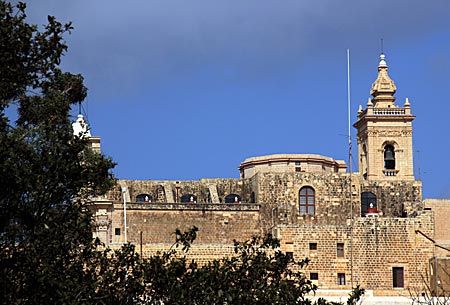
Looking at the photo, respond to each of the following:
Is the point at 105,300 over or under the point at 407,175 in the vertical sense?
under

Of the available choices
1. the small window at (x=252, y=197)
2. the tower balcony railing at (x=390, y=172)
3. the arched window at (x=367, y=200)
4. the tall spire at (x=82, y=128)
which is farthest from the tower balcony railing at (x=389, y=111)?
the tall spire at (x=82, y=128)

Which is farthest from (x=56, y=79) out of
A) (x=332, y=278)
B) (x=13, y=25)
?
(x=332, y=278)

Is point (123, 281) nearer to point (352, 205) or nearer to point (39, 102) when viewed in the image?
point (39, 102)

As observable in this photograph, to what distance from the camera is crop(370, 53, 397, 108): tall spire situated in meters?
61.0

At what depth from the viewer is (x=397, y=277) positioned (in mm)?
51062

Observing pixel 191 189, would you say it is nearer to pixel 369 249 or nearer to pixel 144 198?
pixel 144 198

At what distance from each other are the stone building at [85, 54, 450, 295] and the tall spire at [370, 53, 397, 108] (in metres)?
2.93

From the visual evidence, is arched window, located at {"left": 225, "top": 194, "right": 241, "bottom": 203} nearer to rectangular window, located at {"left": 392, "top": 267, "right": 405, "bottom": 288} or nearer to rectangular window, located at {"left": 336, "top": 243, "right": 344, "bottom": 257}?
rectangular window, located at {"left": 336, "top": 243, "right": 344, "bottom": 257}

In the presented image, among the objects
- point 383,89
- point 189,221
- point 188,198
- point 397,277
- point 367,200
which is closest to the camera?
point 397,277

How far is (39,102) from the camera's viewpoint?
2541cm

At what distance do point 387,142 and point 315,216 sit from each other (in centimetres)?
768

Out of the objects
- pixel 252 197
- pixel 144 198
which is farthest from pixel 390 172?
pixel 144 198

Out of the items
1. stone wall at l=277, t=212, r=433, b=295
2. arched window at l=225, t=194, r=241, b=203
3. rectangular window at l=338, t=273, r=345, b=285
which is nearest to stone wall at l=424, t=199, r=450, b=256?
stone wall at l=277, t=212, r=433, b=295

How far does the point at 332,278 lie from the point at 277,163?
25.4ft
